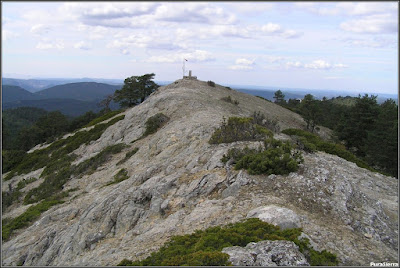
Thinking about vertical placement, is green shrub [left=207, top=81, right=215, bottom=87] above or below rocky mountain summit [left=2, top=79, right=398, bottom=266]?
above

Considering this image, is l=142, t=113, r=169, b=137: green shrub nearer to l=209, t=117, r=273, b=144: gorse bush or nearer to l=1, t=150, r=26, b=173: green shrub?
l=209, t=117, r=273, b=144: gorse bush

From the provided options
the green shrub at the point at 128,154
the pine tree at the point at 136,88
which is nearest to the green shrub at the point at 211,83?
the pine tree at the point at 136,88

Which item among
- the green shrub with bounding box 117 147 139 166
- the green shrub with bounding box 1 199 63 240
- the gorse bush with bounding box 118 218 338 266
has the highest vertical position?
the gorse bush with bounding box 118 218 338 266

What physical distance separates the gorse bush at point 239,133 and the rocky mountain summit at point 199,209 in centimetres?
57

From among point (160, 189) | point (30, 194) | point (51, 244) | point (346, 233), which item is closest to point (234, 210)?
point (346, 233)

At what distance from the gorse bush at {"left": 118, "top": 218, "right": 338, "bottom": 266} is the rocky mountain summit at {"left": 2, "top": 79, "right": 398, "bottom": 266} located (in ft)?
1.27

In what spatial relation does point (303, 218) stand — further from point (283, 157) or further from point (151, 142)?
point (151, 142)

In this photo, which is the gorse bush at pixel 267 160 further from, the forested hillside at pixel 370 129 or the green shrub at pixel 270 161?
the forested hillside at pixel 370 129

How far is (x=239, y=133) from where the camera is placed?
1694 centimetres

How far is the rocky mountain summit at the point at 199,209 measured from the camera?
9.20m

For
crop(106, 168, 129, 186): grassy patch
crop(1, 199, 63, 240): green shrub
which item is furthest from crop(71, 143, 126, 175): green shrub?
crop(1, 199, 63, 240): green shrub

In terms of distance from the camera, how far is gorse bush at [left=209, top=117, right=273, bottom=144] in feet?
54.4

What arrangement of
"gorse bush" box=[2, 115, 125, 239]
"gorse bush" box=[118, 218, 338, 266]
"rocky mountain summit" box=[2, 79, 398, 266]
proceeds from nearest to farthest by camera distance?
"gorse bush" box=[118, 218, 338, 266]
"rocky mountain summit" box=[2, 79, 398, 266]
"gorse bush" box=[2, 115, 125, 239]

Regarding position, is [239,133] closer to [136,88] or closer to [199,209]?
[199,209]
